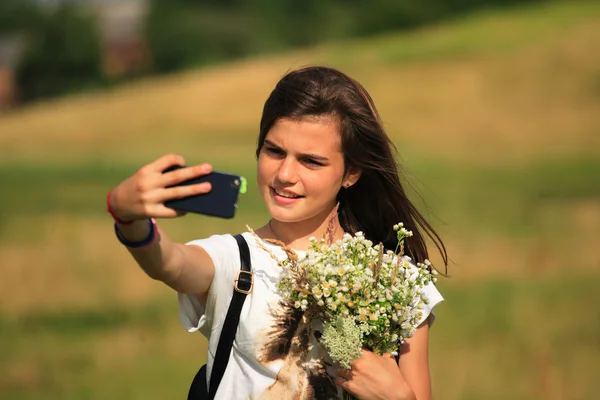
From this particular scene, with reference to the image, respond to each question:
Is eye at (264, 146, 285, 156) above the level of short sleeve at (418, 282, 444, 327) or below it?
above

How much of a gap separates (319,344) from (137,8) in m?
34.1

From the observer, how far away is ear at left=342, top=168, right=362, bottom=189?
3903 millimetres

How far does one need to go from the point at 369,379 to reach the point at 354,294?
1.09 feet

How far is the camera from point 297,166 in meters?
3.61

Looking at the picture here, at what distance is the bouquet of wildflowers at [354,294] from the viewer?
3312 millimetres

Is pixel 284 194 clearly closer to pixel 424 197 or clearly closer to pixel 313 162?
pixel 313 162

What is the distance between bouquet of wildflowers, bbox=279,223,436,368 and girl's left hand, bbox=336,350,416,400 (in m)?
0.05

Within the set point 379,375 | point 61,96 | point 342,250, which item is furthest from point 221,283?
point 61,96

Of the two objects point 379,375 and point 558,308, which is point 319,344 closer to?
point 379,375

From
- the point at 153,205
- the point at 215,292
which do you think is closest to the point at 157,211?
the point at 153,205

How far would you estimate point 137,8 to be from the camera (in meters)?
36.2

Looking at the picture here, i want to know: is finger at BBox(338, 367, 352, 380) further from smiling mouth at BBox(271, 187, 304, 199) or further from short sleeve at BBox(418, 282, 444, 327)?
smiling mouth at BBox(271, 187, 304, 199)

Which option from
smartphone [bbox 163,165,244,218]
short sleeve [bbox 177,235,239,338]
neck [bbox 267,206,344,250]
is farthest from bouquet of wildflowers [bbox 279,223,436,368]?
smartphone [bbox 163,165,244,218]

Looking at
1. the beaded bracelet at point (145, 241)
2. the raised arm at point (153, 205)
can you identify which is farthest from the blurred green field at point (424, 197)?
the beaded bracelet at point (145, 241)
